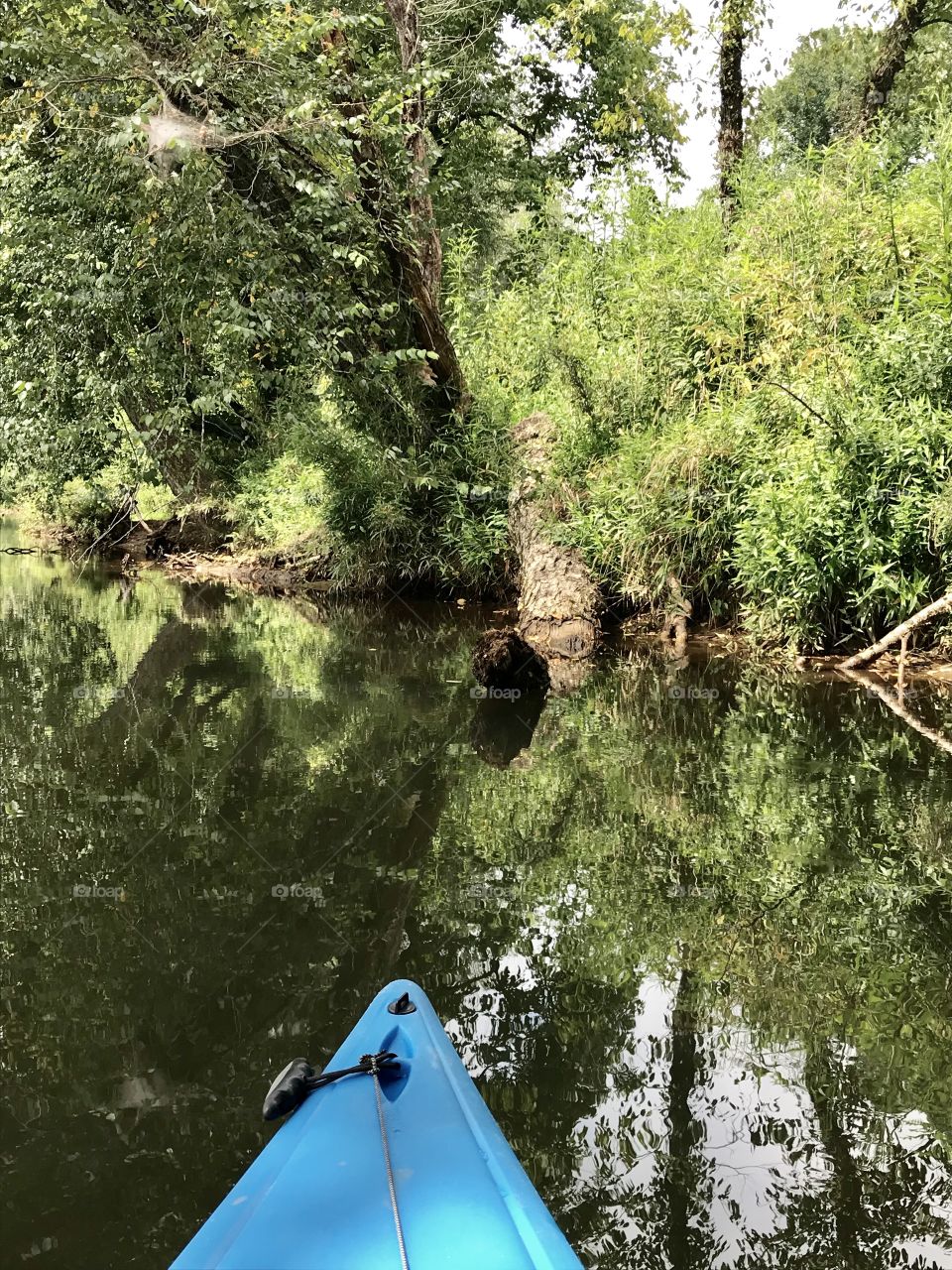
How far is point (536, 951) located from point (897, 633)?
4.83m

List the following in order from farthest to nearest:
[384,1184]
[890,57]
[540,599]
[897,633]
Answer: [890,57], [540,599], [897,633], [384,1184]

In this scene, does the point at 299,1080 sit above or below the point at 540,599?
above

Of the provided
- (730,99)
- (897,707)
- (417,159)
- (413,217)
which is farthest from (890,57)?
(897,707)

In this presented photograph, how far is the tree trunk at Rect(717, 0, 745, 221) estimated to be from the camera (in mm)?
10672

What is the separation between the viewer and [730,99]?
11344 millimetres

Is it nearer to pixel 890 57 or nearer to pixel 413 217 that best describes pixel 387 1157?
pixel 413 217

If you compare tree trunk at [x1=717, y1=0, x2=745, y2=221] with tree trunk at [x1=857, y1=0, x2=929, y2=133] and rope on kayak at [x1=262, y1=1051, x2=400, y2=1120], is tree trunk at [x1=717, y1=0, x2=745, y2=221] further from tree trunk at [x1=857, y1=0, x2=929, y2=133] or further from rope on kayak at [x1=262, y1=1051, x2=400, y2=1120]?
rope on kayak at [x1=262, y1=1051, x2=400, y2=1120]

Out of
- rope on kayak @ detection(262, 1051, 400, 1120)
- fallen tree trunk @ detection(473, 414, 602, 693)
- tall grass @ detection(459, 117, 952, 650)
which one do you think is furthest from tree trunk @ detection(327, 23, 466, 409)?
rope on kayak @ detection(262, 1051, 400, 1120)

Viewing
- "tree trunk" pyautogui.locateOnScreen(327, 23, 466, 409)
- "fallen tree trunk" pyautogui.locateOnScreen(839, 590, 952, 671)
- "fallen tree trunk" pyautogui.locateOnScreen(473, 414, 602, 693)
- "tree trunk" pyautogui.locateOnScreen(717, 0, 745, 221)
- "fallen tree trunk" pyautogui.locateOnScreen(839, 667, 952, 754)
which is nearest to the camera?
"fallen tree trunk" pyautogui.locateOnScreen(839, 667, 952, 754)

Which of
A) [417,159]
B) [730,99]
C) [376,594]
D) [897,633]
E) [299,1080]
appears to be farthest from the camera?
[376,594]

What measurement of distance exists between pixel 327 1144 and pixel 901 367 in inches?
274

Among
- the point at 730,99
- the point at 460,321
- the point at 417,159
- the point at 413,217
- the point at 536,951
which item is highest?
the point at 730,99

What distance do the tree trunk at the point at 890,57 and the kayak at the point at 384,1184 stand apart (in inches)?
496

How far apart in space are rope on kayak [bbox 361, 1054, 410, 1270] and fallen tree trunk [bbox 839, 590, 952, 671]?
5.76 metres
